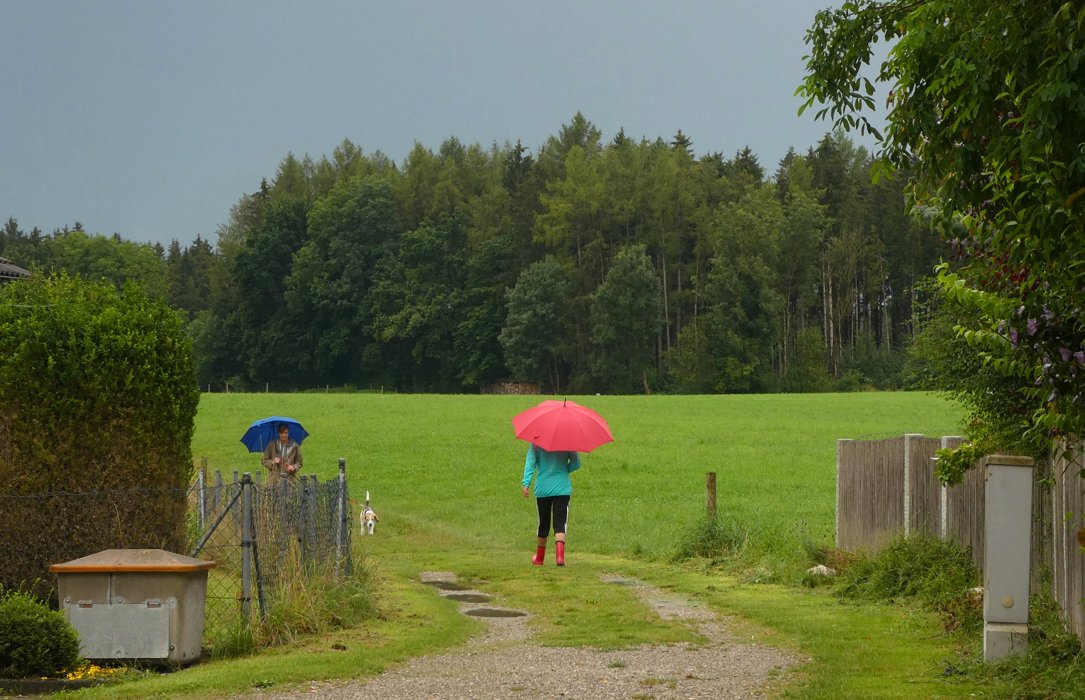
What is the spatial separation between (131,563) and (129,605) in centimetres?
34

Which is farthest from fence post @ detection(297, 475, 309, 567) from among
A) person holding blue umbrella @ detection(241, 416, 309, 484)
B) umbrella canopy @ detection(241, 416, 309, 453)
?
umbrella canopy @ detection(241, 416, 309, 453)

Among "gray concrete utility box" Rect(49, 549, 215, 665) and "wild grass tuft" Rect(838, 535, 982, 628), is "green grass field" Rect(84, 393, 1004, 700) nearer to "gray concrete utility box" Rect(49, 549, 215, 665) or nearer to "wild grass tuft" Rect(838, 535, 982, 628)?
"wild grass tuft" Rect(838, 535, 982, 628)

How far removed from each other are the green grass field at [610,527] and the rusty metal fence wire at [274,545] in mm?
607

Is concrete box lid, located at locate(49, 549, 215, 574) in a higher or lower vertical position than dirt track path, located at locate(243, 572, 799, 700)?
higher

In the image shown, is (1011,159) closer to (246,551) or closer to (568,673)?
(568,673)

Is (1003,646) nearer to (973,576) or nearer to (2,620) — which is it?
(973,576)

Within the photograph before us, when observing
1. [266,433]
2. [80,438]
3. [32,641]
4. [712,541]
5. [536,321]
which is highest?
[536,321]

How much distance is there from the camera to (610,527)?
26625mm

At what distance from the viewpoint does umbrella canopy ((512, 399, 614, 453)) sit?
17.8 m

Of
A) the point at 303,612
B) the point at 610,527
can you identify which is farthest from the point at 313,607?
the point at 610,527

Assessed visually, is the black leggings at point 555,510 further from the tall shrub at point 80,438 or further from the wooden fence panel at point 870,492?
the tall shrub at point 80,438

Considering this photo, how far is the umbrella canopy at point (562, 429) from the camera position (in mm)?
17812

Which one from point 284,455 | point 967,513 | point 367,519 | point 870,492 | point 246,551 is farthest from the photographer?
point 367,519

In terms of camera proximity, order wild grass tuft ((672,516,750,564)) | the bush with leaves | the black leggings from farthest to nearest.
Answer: wild grass tuft ((672,516,750,564)) < the black leggings < the bush with leaves
